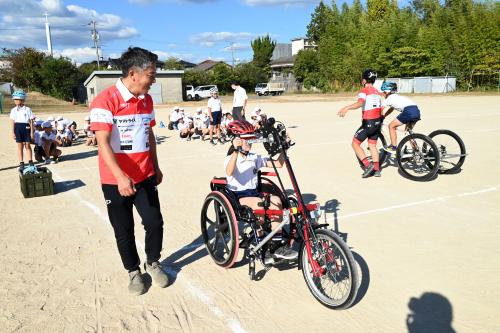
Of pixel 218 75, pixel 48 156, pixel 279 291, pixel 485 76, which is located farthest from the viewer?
pixel 218 75

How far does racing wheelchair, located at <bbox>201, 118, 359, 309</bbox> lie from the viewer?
127 inches

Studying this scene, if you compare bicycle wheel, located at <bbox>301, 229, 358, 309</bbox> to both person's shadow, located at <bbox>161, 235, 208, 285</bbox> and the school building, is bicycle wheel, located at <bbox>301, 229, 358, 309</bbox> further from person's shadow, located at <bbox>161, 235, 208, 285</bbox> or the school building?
the school building

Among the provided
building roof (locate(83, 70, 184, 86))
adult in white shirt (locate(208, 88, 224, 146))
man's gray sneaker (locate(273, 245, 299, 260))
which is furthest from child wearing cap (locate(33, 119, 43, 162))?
building roof (locate(83, 70, 184, 86))

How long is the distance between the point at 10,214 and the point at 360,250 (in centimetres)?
483

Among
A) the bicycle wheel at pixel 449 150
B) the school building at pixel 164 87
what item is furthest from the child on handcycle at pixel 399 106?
the school building at pixel 164 87

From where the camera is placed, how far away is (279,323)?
3.13 m

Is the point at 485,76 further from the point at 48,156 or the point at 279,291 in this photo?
the point at 279,291

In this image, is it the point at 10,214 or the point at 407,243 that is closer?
the point at 407,243

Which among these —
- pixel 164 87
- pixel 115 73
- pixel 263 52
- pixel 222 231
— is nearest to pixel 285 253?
pixel 222 231

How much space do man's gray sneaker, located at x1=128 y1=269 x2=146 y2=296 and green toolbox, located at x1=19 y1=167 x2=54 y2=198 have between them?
13.1 ft

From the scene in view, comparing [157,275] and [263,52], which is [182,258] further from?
[263,52]

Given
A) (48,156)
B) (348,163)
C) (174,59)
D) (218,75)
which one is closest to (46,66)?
(218,75)

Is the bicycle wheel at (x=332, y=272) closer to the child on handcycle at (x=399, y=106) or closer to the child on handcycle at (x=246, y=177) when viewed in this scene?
the child on handcycle at (x=246, y=177)

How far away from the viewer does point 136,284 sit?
142 inches
